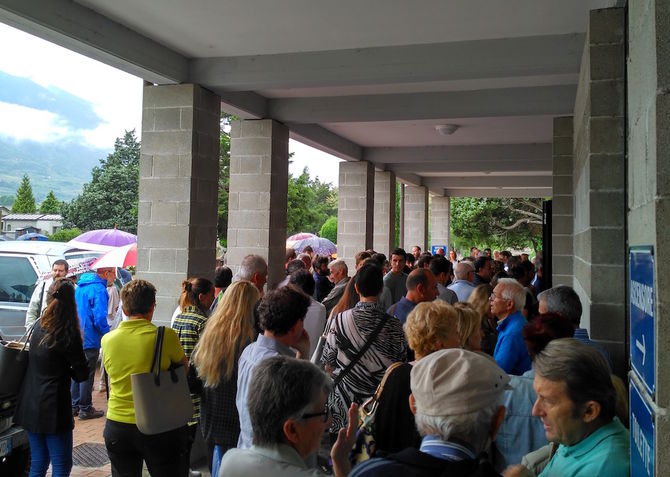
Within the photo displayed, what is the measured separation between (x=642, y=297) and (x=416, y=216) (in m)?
20.6

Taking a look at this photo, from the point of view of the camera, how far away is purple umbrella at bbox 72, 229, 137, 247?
1438 centimetres

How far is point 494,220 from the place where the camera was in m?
36.7

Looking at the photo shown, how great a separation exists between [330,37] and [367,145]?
7.82 metres

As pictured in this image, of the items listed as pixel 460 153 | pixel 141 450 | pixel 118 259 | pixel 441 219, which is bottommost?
pixel 141 450

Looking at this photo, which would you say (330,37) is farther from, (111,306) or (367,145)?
(367,145)

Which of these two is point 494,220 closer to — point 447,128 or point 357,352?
point 447,128

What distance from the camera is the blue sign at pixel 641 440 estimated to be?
1.83 metres

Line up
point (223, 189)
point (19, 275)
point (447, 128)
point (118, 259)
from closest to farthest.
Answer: point (19, 275) → point (118, 259) → point (447, 128) → point (223, 189)

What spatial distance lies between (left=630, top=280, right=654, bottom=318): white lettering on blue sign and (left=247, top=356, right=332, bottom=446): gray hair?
112 centimetres

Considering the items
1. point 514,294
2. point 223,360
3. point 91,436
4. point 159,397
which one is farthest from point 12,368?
point 514,294

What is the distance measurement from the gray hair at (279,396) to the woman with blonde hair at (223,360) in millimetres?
1616

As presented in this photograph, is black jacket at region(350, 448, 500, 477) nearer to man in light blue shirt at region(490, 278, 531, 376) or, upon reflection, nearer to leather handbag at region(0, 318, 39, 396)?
man in light blue shirt at region(490, 278, 531, 376)

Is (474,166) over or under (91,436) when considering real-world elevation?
over

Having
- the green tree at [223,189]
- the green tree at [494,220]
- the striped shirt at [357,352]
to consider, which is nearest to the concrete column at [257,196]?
the striped shirt at [357,352]
